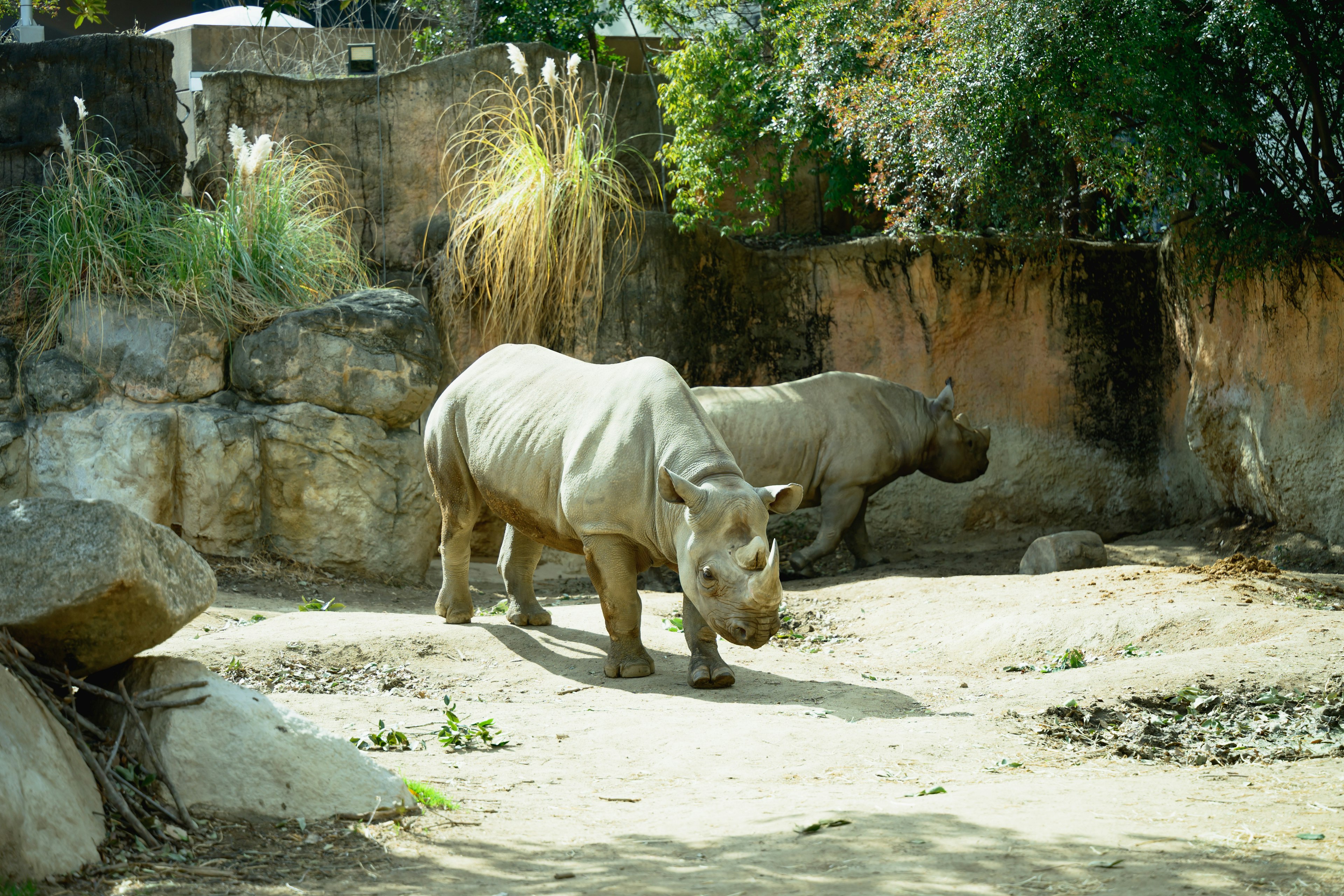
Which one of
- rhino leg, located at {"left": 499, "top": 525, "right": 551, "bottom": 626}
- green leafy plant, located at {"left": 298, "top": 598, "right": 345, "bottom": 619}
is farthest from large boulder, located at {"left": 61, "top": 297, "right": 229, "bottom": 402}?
rhino leg, located at {"left": 499, "top": 525, "right": 551, "bottom": 626}

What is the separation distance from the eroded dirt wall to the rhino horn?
246 inches

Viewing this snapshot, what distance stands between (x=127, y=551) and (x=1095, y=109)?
6.74 m

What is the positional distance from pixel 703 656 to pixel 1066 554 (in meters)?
4.20

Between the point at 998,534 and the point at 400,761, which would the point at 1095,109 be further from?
the point at 400,761

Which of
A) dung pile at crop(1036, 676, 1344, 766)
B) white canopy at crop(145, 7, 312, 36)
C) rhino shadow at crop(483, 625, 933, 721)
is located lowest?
rhino shadow at crop(483, 625, 933, 721)

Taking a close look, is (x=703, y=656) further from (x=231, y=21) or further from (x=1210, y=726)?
(x=231, y=21)

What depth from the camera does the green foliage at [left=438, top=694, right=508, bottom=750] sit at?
4.92 m

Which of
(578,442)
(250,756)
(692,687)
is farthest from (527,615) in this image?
(250,756)

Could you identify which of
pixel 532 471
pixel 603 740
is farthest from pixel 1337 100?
pixel 603 740

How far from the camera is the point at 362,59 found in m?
12.2

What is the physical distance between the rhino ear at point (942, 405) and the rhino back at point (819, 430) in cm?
12

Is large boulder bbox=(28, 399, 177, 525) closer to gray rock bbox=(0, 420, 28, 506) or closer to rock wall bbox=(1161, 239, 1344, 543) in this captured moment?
gray rock bbox=(0, 420, 28, 506)

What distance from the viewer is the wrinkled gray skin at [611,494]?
18.7 ft

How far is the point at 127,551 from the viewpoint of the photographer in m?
3.67
